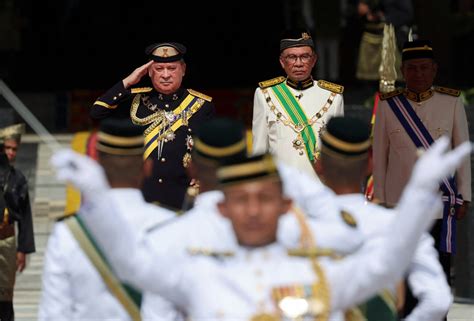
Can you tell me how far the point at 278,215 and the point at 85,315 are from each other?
4.81ft

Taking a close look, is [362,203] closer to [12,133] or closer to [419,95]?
[419,95]

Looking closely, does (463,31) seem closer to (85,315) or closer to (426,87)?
(426,87)

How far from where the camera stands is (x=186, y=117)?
1077 centimetres

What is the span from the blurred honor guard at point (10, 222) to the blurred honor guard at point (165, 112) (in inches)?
44.3

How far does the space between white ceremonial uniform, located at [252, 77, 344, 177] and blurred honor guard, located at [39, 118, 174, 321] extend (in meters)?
3.82

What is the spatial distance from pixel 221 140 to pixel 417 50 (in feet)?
14.3

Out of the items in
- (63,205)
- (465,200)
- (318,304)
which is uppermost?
(318,304)

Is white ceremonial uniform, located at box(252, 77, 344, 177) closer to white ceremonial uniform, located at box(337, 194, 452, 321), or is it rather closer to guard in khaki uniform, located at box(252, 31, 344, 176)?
guard in khaki uniform, located at box(252, 31, 344, 176)

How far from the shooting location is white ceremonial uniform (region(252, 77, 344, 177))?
10.9m

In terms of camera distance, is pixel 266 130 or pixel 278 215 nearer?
pixel 278 215

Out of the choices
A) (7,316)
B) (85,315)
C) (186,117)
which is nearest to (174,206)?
(186,117)

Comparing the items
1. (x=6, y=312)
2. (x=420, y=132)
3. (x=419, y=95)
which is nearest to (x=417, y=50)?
(x=419, y=95)

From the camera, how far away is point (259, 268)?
5836 millimetres

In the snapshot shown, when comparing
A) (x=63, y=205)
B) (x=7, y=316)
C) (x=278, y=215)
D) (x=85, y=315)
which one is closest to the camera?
(x=278, y=215)
